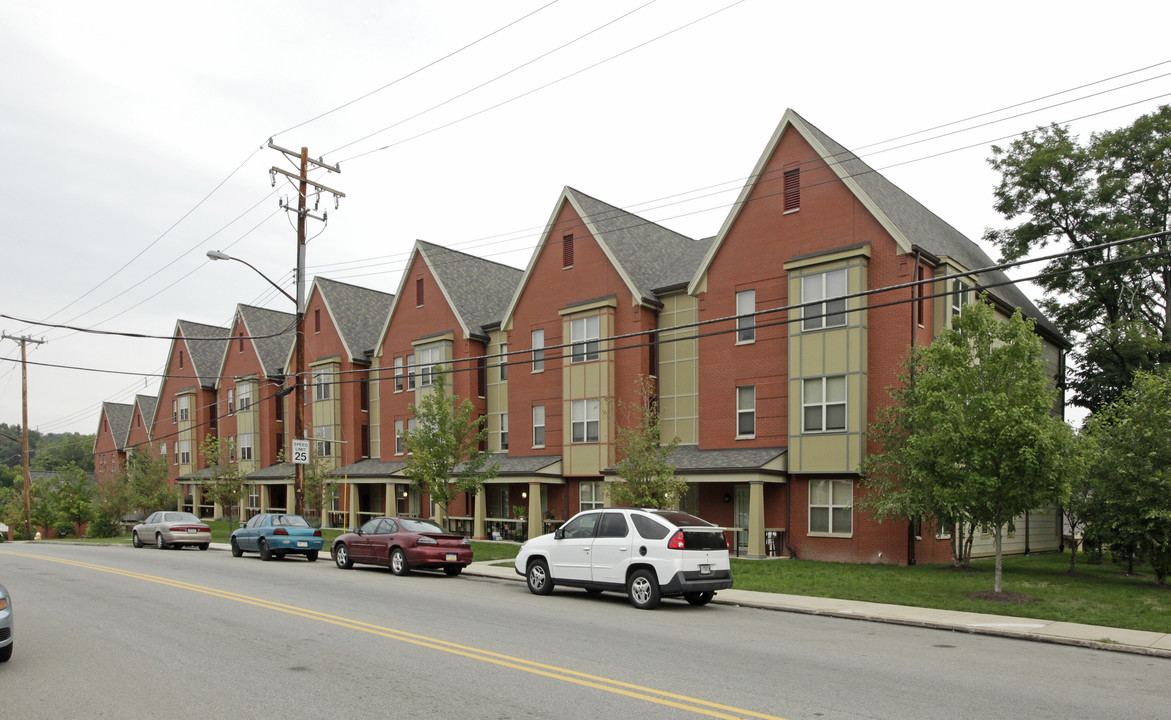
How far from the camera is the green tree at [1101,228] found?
3362 cm

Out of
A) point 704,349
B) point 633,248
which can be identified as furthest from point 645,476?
point 633,248

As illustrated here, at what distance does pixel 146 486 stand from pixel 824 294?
42.4 m

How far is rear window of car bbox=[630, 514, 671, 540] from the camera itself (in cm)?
1543

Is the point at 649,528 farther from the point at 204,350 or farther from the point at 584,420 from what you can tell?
the point at 204,350

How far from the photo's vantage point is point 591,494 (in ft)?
108

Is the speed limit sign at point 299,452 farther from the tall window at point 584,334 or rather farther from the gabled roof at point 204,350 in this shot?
the gabled roof at point 204,350

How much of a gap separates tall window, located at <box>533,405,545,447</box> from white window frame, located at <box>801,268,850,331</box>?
12642mm

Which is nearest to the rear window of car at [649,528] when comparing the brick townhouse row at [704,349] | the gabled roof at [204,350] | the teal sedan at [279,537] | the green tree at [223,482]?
the brick townhouse row at [704,349]

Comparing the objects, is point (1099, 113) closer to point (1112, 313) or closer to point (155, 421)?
point (1112, 313)

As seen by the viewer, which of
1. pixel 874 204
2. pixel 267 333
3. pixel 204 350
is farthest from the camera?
A: pixel 204 350

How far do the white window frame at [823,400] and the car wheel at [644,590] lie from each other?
11.7 meters

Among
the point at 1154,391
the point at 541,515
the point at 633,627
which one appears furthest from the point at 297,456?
the point at 1154,391

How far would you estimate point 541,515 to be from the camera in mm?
33875

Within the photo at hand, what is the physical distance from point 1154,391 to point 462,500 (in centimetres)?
2703
